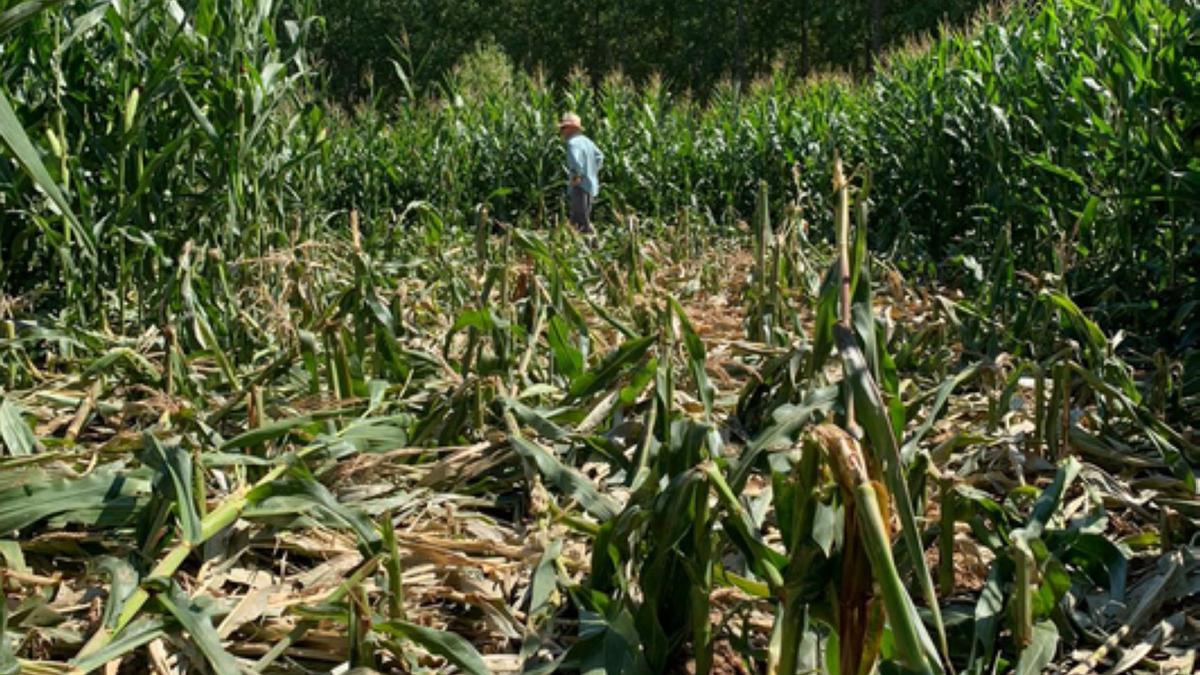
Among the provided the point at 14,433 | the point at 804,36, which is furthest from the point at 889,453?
the point at 804,36

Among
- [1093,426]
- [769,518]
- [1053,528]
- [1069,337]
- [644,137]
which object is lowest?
[769,518]

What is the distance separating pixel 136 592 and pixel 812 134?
342 inches

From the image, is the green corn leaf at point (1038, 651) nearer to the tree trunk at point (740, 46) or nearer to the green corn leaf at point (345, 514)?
the green corn leaf at point (345, 514)

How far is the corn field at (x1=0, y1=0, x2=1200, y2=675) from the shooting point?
4.99 ft

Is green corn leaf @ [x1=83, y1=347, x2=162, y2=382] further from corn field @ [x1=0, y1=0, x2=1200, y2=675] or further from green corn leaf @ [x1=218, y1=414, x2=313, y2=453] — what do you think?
green corn leaf @ [x1=218, y1=414, x2=313, y2=453]

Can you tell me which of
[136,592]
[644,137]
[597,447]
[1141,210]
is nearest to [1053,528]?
[597,447]

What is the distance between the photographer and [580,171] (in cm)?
927

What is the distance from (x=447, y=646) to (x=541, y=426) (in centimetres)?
70

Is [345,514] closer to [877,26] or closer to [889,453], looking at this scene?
[889,453]


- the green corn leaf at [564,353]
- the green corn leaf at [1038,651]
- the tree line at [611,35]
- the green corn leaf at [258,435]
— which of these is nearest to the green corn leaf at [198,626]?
the green corn leaf at [258,435]

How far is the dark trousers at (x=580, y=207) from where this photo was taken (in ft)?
29.9

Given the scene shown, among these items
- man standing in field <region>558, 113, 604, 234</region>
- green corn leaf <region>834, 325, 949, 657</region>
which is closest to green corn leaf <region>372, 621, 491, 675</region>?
green corn leaf <region>834, 325, 949, 657</region>

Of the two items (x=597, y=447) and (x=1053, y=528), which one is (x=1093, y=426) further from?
(x=597, y=447)

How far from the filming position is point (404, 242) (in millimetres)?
6047
